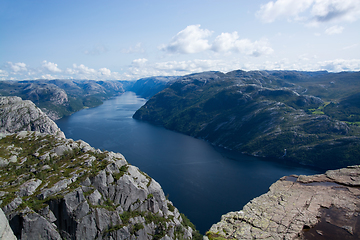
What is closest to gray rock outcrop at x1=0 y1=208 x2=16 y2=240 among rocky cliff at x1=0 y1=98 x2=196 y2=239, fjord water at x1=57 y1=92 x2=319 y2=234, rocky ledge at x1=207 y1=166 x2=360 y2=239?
rocky cliff at x1=0 y1=98 x2=196 y2=239

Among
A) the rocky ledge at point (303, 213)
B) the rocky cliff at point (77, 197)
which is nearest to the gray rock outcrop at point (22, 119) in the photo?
the rocky cliff at point (77, 197)

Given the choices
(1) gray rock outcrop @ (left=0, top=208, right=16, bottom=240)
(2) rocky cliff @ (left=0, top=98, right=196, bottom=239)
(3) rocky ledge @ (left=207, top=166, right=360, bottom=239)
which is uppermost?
(3) rocky ledge @ (left=207, top=166, right=360, bottom=239)

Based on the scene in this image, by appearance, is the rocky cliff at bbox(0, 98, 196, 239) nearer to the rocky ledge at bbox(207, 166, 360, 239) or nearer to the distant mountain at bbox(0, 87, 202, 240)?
the distant mountain at bbox(0, 87, 202, 240)

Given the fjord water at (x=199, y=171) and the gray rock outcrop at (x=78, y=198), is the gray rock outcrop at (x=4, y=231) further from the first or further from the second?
the fjord water at (x=199, y=171)

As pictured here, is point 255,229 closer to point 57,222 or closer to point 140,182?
point 57,222

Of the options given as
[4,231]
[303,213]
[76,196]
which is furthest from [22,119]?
[303,213]
